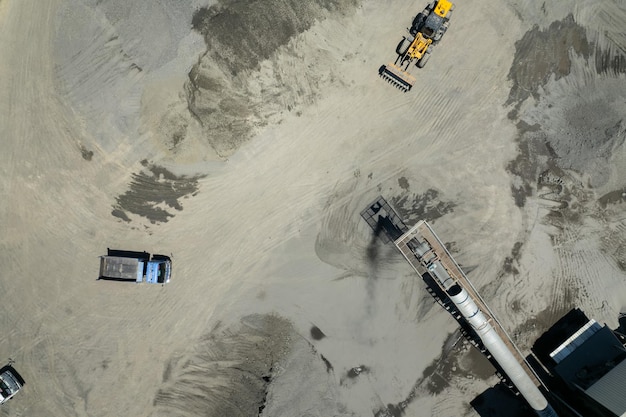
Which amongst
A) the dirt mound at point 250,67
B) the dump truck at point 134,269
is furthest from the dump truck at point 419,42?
the dump truck at point 134,269

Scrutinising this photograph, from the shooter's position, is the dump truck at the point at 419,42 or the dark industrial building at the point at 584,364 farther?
the dump truck at the point at 419,42

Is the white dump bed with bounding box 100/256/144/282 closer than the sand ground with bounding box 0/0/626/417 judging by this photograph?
Yes

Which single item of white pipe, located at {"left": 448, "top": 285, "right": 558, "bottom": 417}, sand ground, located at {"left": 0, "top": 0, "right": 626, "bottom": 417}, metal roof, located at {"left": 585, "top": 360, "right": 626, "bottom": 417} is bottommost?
metal roof, located at {"left": 585, "top": 360, "right": 626, "bottom": 417}

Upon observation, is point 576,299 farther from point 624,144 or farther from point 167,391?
point 167,391

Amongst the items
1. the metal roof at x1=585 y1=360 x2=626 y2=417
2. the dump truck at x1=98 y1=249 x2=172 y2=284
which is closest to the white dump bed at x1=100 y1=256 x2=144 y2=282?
the dump truck at x1=98 y1=249 x2=172 y2=284

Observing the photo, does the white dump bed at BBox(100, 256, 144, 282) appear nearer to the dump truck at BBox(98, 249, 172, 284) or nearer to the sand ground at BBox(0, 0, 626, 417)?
the dump truck at BBox(98, 249, 172, 284)

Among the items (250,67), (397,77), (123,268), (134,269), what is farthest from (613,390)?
(123,268)

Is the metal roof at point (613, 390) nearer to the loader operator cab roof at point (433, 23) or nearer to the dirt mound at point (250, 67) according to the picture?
the loader operator cab roof at point (433, 23)
